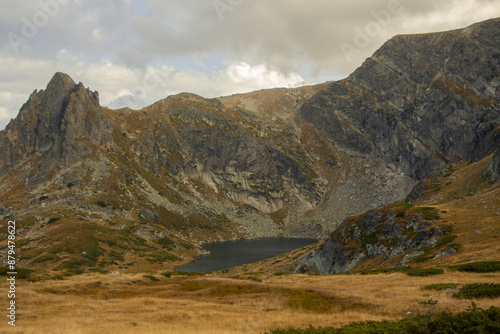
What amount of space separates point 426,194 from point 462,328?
9555 centimetres

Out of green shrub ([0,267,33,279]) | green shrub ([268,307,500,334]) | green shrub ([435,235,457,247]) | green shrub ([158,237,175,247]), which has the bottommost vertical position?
green shrub ([158,237,175,247])

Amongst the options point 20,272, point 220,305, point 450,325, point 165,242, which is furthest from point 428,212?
A: point 165,242

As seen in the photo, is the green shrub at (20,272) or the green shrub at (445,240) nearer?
the green shrub at (20,272)

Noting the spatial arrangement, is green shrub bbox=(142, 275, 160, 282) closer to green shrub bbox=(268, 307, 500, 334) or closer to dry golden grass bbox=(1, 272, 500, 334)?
dry golden grass bbox=(1, 272, 500, 334)

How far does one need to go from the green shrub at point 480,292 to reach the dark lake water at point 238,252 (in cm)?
9685

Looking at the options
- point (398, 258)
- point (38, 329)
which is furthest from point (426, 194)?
point (38, 329)

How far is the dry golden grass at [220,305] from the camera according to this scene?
19938 millimetres

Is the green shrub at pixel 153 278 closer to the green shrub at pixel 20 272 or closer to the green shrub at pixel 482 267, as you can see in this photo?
the green shrub at pixel 20 272

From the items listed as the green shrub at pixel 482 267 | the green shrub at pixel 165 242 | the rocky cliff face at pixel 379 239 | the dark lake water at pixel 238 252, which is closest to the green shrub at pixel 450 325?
the green shrub at pixel 482 267

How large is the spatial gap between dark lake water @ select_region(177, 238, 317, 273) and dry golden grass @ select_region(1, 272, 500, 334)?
254ft

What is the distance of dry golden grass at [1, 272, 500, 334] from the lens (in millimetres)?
19938

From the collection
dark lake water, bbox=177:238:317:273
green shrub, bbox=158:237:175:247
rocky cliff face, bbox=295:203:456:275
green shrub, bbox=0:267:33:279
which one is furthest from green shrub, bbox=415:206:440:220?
green shrub, bbox=158:237:175:247

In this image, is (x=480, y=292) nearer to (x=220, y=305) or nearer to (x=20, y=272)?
(x=220, y=305)

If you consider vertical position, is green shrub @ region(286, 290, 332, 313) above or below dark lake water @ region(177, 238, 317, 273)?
above
